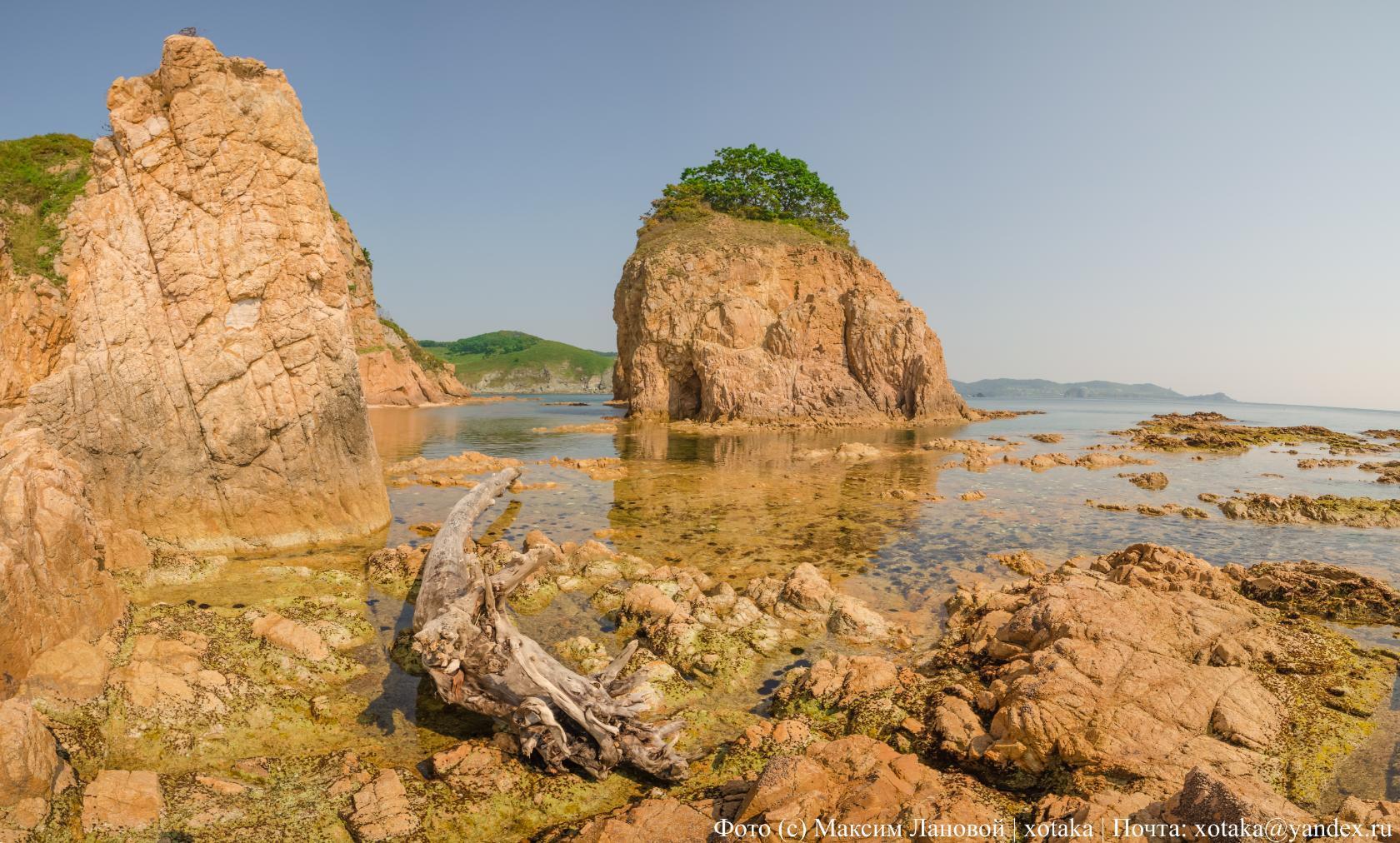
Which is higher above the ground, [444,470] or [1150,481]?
[444,470]

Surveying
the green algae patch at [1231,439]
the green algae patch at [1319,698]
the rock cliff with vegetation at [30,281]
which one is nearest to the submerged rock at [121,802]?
the rock cliff with vegetation at [30,281]

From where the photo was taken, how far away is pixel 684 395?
5753cm

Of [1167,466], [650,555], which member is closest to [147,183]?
[650,555]

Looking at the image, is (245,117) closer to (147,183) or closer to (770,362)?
(147,183)

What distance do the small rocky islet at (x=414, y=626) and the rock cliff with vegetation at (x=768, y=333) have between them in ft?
110

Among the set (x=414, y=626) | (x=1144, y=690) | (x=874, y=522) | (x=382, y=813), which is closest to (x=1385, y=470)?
(x=874, y=522)

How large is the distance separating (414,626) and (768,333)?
48.8 m

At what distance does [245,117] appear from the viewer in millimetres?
11383

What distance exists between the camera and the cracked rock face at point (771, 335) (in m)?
53.8

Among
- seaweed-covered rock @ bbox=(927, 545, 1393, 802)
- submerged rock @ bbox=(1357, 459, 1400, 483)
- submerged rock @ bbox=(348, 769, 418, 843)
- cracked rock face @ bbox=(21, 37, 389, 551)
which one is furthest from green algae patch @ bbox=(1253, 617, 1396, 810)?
submerged rock @ bbox=(1357, 459, 1400, 483)

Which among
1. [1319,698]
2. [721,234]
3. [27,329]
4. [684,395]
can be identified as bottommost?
[1319,698]

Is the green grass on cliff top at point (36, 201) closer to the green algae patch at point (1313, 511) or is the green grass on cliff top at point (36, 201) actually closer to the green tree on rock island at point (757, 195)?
the green algae patch at point (1313, 511)

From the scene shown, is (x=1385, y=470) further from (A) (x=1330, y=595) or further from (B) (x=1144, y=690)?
(B) (x=1144, y=690)

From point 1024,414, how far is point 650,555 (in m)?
88.1
